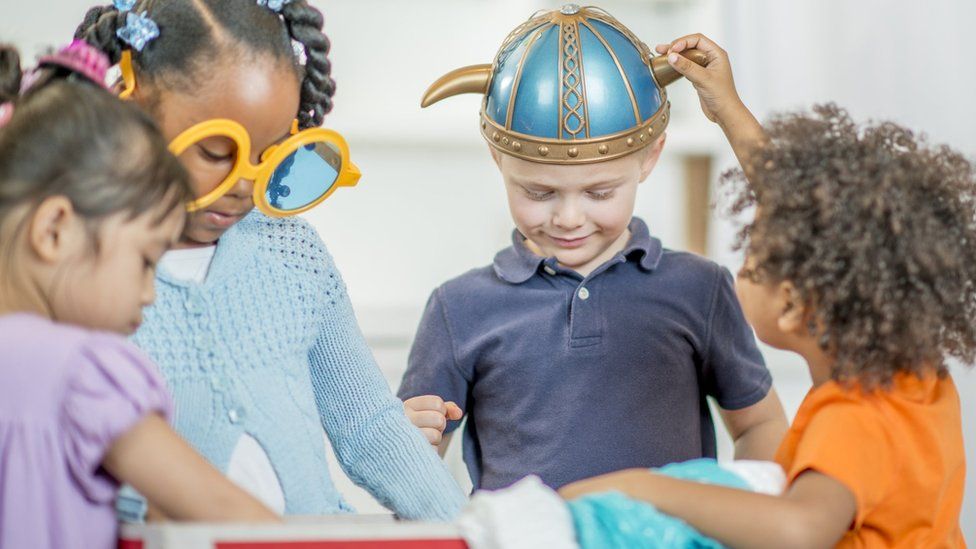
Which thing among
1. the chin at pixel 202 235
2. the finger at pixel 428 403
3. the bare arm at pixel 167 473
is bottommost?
the finger at pixel 428 403

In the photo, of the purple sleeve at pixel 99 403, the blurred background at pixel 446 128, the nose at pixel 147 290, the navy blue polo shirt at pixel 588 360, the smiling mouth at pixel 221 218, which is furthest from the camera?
the blurred background at pixel 446 128

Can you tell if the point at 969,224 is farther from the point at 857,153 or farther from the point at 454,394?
the point at 454,394

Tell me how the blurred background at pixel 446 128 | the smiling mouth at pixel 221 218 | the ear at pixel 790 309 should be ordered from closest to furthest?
1. the ear at pixel 790 309
2. the smiling mouth at pixel 221 218
3. the blurred background at pixel 446 128

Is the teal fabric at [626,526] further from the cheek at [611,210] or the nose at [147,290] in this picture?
the cheek at [611,210]

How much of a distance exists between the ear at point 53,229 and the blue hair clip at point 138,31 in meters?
0.29

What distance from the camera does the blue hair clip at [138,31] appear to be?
111 cm

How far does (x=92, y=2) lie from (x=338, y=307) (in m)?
1.44

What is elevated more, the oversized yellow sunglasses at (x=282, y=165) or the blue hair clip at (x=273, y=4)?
the blue hair clip at (x=273, y=4)

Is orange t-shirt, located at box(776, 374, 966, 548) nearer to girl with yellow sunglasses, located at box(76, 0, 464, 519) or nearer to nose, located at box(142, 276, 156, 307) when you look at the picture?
girl with yellow sunglasses, located at box(76, 0, 464, 519)

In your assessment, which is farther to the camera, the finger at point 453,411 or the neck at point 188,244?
the finger at point 453,411

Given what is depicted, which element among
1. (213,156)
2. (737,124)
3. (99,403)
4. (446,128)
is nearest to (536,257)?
(737,124)

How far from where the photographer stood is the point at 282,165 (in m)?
1.18

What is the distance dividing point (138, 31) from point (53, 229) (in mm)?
307

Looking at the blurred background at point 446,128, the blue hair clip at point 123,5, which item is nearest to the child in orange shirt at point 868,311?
the blue hair clip at point 123,5
